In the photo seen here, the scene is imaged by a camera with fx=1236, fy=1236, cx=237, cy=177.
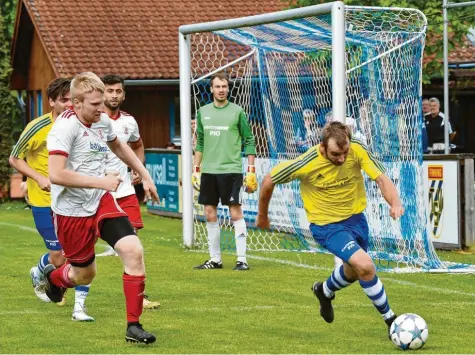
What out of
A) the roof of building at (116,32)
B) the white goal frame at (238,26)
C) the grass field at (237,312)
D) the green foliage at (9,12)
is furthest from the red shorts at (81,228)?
the green foliage at (9,12)

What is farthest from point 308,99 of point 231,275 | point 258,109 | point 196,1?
point 196,1

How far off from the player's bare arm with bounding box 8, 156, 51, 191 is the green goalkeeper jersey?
365 cm

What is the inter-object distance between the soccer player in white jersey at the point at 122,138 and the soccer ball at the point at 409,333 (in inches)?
134

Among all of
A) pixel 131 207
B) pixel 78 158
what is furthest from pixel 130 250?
pixel 131 207

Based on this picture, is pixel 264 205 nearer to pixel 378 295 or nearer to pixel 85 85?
pixel 378 295

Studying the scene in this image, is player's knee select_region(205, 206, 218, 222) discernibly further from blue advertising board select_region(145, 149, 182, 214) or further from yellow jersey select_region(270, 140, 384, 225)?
blue advertising board select_region(145, 149, 182, 214)

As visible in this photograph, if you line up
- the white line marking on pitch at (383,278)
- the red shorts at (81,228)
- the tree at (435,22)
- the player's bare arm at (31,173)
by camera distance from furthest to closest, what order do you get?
the tree at (435,22) → the white line marking on pitch at (383,278) → the player's bare arm at (31,173) → the red shorts at (81,228)

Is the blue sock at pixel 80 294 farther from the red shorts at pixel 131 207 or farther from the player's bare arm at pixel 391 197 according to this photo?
the player's bare arm at pixel 391 197

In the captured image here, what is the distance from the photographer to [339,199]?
9328 millimetres

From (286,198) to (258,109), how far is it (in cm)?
143

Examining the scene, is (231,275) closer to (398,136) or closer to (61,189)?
(398,136)

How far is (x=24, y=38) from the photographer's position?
3148cm

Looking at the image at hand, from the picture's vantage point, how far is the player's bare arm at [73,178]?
814 centimetres

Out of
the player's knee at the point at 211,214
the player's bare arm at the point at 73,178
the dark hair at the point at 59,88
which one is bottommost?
the player's knee at the point at 211,214
